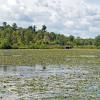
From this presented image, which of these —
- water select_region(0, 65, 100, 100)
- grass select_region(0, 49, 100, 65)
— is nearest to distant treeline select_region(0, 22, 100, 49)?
grass select_region(0, 49, 100, 65)

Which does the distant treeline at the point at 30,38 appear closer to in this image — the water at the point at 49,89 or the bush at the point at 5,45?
the bush at the point at 5,45

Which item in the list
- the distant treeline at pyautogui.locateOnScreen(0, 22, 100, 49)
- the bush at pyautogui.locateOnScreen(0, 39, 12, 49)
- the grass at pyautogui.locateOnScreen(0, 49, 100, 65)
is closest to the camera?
the grass at pyautogui.locateOnScreen(0, 49, 100, 65)

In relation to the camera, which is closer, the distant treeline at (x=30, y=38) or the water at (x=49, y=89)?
the water at (x=49, y=89)

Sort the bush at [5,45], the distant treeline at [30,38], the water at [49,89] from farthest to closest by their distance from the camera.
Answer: the distant treeline at [30,38]
the bush at [5,45]
the water at [49,89]

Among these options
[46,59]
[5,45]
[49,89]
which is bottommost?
[49,89]

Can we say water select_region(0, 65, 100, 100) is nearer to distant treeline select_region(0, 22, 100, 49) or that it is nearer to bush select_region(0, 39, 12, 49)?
Result: bush select_region(0, 39, 12, 49)

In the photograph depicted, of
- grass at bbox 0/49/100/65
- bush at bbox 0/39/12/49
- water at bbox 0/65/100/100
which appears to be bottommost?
water at bbox 0/65/100/100

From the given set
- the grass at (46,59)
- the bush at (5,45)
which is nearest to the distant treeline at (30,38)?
A: the bush at (5,45)

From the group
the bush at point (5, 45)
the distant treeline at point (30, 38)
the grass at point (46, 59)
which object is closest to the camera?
the grass at point (46, 59)

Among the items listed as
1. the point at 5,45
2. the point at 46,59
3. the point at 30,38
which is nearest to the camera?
the point at 46,59

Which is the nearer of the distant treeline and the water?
the water

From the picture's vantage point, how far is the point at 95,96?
17031 millimetres

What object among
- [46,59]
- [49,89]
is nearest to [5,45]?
[46,59]

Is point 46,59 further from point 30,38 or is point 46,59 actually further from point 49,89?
point 30,38
